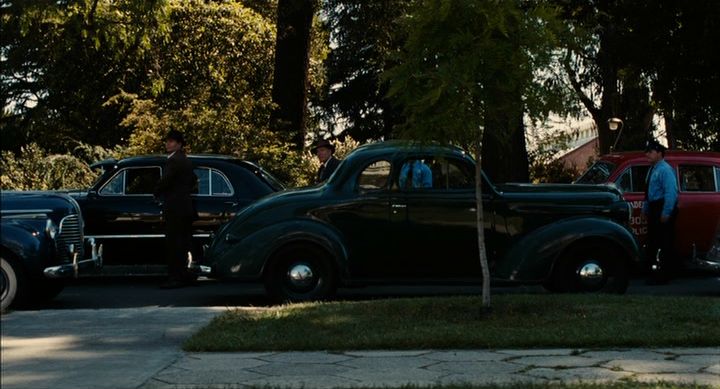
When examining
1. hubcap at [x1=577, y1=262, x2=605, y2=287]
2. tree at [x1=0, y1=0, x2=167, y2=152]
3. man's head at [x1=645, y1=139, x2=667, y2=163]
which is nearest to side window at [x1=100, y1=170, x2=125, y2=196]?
hubcap at [x1=577, y1=262, x2=605, y2=287]

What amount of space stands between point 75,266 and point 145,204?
2.98 metres

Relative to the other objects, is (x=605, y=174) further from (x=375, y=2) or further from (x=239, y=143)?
(x=375, y=2)

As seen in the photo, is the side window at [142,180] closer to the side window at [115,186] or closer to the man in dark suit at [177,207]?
the side window at [115,186]

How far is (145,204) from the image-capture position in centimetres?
1553

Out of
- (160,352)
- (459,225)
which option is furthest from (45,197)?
(459,225)

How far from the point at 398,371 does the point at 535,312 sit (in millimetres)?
3022

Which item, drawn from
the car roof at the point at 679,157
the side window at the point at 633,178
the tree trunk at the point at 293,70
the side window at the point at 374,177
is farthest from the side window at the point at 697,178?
the tree trunk at the point at 293,70

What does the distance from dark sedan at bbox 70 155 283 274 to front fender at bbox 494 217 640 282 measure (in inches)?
153

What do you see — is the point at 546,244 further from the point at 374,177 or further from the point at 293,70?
the point at 293,70

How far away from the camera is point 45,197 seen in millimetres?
12539

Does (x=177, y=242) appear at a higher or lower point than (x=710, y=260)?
higher

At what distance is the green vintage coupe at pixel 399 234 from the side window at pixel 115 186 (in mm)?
2776

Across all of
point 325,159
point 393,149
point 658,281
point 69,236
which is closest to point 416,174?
point 393,149

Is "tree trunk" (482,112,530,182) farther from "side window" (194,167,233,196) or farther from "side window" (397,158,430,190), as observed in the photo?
"side window" (397,158,430,190)
